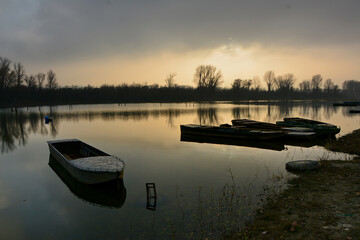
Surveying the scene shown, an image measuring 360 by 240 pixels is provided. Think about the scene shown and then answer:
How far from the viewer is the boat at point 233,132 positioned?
22.5m

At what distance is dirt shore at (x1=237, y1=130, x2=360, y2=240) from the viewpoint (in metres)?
6.28

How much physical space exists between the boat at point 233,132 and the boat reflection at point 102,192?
15456mm

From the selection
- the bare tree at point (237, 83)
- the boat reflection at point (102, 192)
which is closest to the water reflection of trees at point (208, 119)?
the boat reflection at point (102, 192)

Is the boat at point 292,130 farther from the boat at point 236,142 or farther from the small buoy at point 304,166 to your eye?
the small buoy at point 304,166

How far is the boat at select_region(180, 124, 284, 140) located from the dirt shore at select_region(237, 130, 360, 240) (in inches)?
430

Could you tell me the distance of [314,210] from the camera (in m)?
7.61

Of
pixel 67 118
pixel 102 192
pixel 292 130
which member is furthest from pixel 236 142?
pixel 67 118

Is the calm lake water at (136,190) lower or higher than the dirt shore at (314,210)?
lower

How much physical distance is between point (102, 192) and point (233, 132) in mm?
16326

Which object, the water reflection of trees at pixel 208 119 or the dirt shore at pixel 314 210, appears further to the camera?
the water reflection of trees at pixel 208 119

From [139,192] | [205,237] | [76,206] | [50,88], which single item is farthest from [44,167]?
[50,88]

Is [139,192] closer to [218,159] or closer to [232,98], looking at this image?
[218,159]

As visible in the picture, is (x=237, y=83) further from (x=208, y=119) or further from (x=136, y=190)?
(x=136, y=190)

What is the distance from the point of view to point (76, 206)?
973 centimetres
